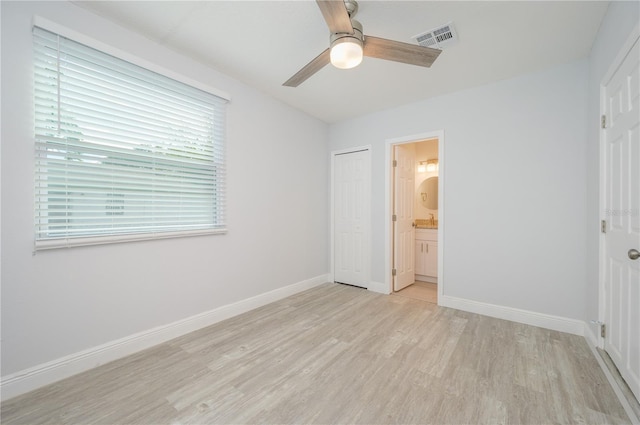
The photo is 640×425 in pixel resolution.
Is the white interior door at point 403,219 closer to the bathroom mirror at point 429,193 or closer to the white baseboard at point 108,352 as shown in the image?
the bathroom mirror at point 429,193

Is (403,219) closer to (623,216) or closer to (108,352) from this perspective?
(623,216)

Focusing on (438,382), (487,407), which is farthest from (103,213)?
(487,407)

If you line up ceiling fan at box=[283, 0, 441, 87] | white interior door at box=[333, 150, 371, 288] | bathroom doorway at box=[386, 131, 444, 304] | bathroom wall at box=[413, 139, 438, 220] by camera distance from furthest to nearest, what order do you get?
bathroom wall at box=[413, 139, 438, 220], white interior door at box=[333, 150, 371, 288], bathroom doorway at box=[386, 131, 444, 304], ceiling fan at box=[283, 0, 441, 87]

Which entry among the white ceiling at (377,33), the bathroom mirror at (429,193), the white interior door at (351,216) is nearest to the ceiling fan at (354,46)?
the white ceiling at (377,33)

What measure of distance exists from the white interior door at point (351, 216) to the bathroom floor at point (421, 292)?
2.02ft

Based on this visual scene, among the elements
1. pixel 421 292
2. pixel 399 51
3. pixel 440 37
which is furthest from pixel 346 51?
pixel 421 292

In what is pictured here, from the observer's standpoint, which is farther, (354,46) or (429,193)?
(429,193)

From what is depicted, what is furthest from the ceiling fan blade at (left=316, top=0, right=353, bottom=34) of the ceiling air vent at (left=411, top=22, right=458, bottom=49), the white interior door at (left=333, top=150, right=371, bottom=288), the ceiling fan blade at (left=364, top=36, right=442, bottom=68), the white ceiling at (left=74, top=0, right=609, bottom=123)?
the white interior door at (left=333, top=150, right=371, bottom=288)

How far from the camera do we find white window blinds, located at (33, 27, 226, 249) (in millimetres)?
1842

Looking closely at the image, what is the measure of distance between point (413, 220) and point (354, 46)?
328cm

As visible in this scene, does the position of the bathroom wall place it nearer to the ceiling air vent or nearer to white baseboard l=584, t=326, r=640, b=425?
the ceiling air vent

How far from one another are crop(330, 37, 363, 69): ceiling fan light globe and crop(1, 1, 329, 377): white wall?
1669 millimetres

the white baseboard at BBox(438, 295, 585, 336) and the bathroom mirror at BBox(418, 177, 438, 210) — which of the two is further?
the bathroom mirror at BBox(418, 177, 438, 210)

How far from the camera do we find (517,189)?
287cm
